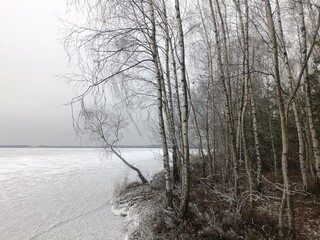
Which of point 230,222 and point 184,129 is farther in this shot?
point 184,129

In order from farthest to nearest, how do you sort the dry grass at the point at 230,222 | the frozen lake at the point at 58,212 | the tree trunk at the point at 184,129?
the frozen lake at the point at 58,212, the tree trunk at the point at 184,129, the dry grass at the point at 230,222

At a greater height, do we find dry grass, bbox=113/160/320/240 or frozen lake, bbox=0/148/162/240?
dry grass, bbox=113/160/320/240

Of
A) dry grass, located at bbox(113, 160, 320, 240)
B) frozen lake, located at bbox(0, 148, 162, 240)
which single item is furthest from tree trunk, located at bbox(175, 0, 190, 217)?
frozen lake, located at bbox(0, 148, 162, 240)

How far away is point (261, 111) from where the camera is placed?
1700 cm

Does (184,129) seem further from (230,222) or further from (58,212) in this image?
(58,212)

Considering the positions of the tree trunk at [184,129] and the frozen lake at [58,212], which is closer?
the tree trunk at [184,129]

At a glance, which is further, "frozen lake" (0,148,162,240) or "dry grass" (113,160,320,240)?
"frozen lake" (0,148,162,240)

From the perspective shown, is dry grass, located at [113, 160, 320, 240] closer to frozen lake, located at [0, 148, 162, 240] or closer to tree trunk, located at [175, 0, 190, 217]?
tree trunk, located at [175, 0, 190, 217]

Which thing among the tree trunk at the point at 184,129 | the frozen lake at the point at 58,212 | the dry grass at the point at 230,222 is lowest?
the frozen lake at the point at 58,212

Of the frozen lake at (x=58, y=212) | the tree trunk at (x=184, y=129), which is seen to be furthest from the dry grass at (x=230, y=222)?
the frozen lake at (x=58, y=212)

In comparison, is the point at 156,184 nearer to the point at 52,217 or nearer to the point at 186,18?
the point at 52,217

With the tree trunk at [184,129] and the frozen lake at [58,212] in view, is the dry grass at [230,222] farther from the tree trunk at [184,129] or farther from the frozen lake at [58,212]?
the frozen lake at [58,212]

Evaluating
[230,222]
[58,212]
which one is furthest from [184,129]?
[58,212]

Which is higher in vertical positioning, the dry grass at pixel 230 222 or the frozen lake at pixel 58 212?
the dry grass at pixel 230 222
